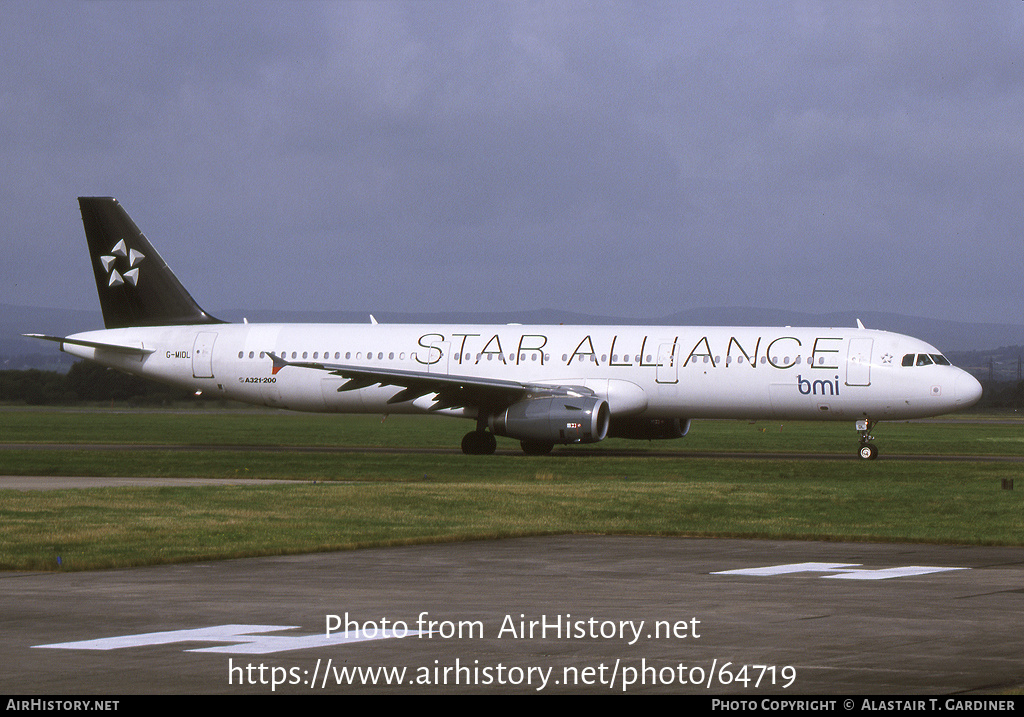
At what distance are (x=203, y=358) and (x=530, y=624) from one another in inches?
1436

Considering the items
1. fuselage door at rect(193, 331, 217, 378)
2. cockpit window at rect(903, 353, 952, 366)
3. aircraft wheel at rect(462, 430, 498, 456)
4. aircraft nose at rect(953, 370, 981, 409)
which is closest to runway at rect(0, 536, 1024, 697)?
aircraft nose at rect(953, 370, 981, 409)

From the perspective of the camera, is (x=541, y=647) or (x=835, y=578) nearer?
(x=541, y=647)

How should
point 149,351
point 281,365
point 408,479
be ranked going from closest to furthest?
point 408,479 < point 281,365 < point 149,351

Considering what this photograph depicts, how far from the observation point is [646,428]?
44594mm

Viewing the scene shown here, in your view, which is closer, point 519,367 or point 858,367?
point 858,367

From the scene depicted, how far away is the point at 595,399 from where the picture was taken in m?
40.3

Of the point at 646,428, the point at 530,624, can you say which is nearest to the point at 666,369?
the point at 646,428

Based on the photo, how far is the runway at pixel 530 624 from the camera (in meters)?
9.86

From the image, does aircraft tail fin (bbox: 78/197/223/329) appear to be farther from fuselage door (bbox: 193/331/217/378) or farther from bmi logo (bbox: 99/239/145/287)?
fuselage door (bbox: 193/331/217/378)

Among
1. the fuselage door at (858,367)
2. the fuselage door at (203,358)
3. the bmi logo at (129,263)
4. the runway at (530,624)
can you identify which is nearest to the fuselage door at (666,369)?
the fuselage door at (858,367)

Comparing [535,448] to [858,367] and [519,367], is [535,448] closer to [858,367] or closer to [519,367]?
[519,367]

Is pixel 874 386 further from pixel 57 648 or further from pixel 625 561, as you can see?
pixel 57 648

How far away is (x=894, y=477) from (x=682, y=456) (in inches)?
398
